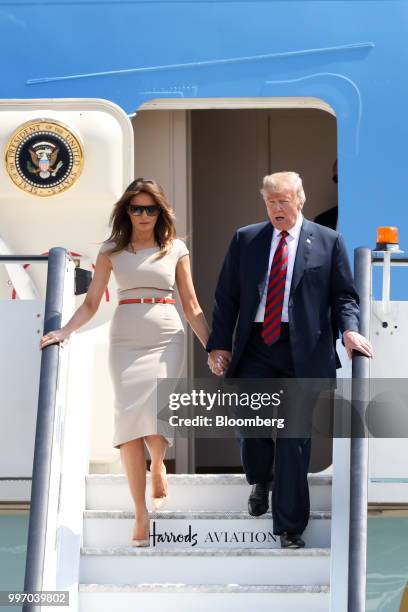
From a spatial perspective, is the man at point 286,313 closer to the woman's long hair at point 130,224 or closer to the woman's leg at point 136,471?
the woman's long hair at point 130,224

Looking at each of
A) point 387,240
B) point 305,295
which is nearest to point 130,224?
point 305,295

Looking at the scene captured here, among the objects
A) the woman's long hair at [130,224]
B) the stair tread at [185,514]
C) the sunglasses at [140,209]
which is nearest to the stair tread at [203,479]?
the stair tread at [185,514]

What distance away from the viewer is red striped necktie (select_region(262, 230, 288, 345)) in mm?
4340

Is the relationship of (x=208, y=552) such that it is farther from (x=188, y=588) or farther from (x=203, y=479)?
(x=203, y=479)

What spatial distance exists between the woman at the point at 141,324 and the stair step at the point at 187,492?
239 millimetres

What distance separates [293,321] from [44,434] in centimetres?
102

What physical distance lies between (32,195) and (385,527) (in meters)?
2.36

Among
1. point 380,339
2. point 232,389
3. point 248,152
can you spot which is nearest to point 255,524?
point 232,389

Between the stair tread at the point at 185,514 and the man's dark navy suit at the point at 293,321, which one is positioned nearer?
the man's dark navy suit at the point at 293,321

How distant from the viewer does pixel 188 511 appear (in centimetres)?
478

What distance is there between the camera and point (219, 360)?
4.48 metres

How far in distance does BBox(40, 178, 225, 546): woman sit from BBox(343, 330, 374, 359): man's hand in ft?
2.05

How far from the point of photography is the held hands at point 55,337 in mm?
4422

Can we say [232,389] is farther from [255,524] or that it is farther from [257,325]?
[255,524]
